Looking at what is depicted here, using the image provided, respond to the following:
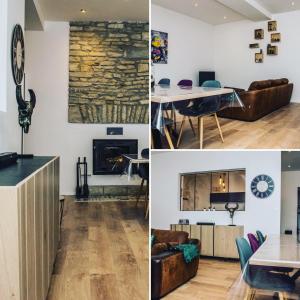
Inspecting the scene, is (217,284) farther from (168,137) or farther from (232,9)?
(232,9)

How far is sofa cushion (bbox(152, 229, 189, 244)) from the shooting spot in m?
2.22

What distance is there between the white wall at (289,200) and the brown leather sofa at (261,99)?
32 centimetres

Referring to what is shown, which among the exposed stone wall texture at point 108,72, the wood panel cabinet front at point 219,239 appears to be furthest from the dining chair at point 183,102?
the exposed stone wall texture at point 108,72

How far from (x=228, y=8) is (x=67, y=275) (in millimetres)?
2712

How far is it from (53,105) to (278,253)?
20.6ft

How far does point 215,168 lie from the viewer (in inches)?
85.1

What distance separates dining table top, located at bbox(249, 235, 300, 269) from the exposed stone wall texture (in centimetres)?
591

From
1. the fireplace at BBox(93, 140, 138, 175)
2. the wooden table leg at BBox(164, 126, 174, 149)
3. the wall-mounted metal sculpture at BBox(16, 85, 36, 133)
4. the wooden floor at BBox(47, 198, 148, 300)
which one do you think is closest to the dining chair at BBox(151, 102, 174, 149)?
the wooden table leg at BBox(164, 126, 174, 149)

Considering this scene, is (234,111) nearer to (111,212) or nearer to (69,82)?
(111,212)

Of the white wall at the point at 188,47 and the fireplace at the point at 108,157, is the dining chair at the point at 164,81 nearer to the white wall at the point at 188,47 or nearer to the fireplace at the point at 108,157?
the white wall at the point at 188,47

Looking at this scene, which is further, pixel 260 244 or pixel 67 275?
pixel 67 275

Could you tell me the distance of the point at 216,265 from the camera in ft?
7.17

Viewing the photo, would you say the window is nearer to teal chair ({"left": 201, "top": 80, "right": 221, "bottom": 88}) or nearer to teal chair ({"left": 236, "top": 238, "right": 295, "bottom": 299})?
teal chair ({"left": 201, "top": 80, "right": 221, "bottom": 88})

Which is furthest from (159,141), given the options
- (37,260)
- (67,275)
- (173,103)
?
(67,275)
